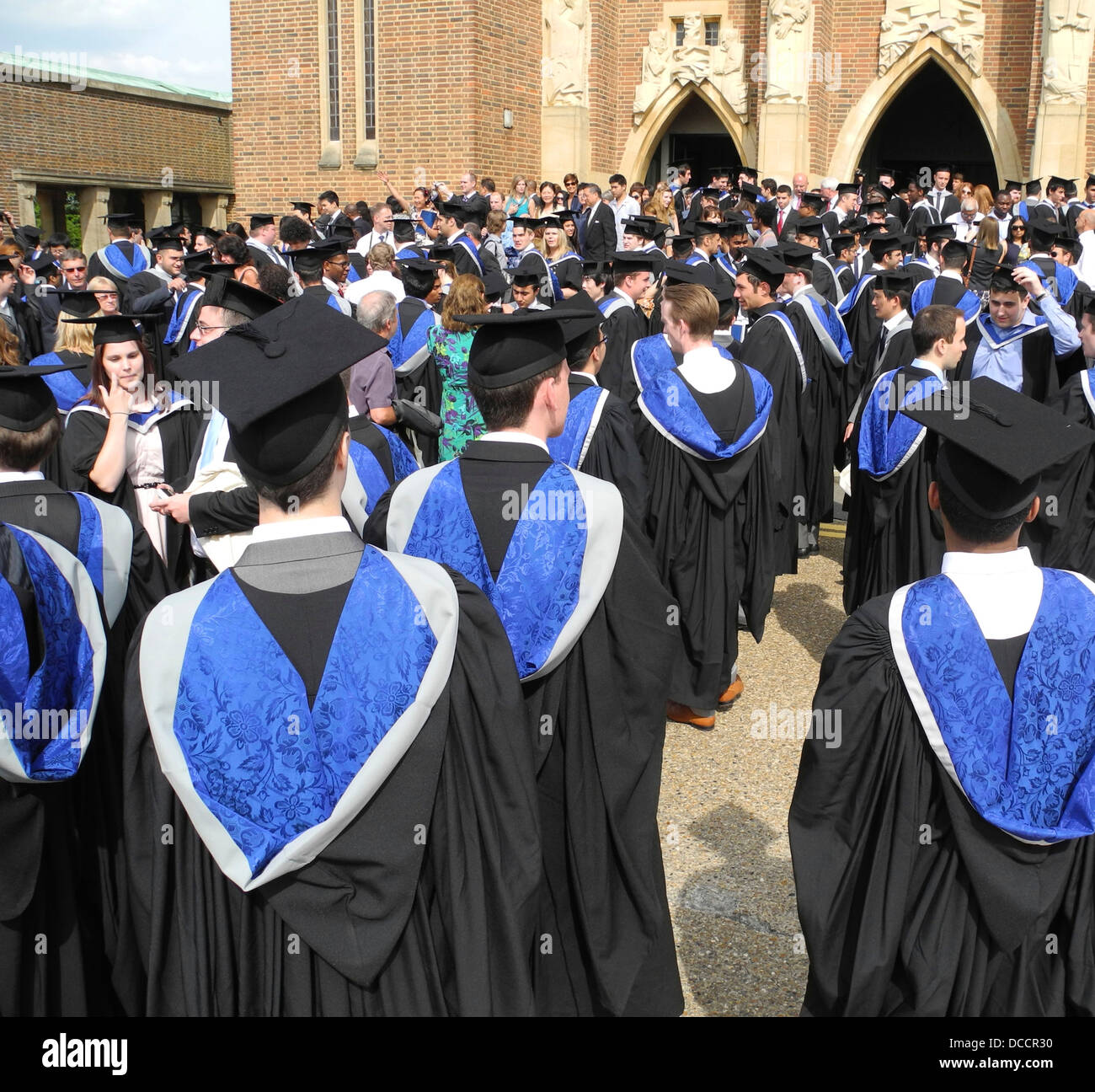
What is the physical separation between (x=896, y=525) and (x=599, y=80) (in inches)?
685

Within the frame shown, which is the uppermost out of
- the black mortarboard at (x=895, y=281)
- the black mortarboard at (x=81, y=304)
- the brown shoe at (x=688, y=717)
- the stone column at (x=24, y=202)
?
the stone column at (x=24, y=202)

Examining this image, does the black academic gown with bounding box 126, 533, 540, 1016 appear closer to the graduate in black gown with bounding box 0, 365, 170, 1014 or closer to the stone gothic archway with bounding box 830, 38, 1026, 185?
the graduate in black gown with bounding box 0, 365, 170, 1014

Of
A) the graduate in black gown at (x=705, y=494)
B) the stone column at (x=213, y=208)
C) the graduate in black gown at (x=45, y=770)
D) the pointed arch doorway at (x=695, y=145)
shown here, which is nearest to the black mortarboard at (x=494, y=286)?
the graduate in black gown at (x=705, y=494)

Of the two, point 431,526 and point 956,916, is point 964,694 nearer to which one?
point 956,916

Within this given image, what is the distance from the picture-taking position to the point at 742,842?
14.6 feet

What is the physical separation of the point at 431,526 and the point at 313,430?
0.92 meters

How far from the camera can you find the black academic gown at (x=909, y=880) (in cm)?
241

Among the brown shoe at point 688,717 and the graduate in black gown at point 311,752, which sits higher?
the graduate in black gown at point 311,752

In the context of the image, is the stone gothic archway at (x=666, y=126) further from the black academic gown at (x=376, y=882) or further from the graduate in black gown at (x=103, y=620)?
the black academic gown at (x=376, y=882)

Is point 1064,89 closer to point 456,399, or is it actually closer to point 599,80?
point 599,80

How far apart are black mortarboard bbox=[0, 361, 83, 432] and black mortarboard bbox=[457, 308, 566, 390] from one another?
0.97 m

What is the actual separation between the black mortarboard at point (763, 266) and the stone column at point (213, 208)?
95.6 ft

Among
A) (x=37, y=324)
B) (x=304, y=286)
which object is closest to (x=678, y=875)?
(x=304, y=286)

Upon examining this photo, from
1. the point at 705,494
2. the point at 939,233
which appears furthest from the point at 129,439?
the point at 939,233
